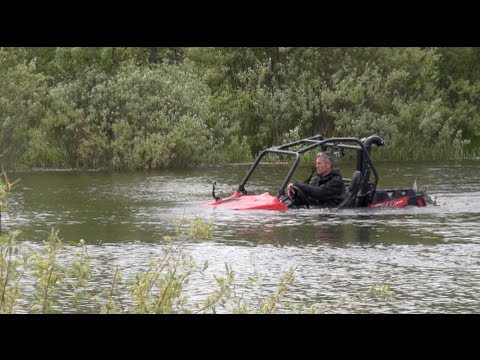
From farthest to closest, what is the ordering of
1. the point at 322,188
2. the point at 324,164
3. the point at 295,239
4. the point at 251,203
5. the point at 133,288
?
1. the point at 251,203
2. the point at 322,188
3. the point at 324,164
4. the point at 295,239
5. the point at 133,288

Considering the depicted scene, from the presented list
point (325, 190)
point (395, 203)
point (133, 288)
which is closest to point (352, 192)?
point (325, 190)

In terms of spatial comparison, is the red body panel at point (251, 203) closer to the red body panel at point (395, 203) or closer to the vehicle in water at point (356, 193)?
the vehicle in water at point (356, 193)

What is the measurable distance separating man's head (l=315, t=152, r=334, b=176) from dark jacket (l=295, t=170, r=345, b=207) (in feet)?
0.38

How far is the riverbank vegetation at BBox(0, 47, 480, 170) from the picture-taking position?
3981 centimetres

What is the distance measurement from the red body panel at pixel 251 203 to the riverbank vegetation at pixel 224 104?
1540cm

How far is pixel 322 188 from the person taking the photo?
74.1 feet

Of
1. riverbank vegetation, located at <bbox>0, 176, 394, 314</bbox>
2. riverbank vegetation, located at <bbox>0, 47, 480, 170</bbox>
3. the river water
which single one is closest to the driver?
the river water

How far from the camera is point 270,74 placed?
4641cm

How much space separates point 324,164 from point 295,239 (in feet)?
9.08

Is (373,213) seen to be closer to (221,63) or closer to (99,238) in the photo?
(99,238)

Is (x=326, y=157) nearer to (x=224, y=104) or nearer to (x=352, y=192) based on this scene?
(x=352, y=192)

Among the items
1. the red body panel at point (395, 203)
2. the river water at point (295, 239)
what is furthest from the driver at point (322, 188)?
the red body panel at point (395, 203)

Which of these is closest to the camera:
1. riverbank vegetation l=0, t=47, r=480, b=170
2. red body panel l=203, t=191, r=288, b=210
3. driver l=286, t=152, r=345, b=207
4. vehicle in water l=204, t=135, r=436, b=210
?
driver l=286, t=152, r=345, b=207

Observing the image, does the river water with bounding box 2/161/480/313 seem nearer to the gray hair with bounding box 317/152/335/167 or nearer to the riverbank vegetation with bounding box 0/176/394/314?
the riverbank vegetation with bounding box 0/176/394/314
